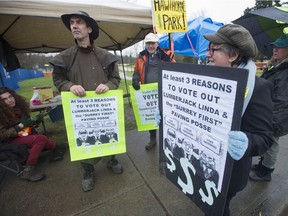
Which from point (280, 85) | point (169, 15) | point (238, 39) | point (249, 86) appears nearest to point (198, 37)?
point (169, 15)

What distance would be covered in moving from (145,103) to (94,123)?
111 cm

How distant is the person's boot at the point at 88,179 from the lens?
7.55ft

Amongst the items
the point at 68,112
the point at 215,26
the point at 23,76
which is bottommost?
the point at 23,76

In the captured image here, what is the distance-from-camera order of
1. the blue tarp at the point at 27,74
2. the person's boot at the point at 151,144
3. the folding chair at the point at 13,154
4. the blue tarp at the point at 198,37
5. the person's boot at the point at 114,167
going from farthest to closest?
1. the blue tarp at the point at 27,74
2. the blue tarp at the point at 198,37
3. the person's boot at the point at 151,144
4. the person's boot at the point at 114,167
5. the folding chair at the point at 13,154

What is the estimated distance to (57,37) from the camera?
15.1ft

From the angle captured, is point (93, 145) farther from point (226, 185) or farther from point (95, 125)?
point (226, 185)

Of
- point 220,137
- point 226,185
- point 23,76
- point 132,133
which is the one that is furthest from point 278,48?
point 23,76

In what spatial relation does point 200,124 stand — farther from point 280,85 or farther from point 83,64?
point 83,64

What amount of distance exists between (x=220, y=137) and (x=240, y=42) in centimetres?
59

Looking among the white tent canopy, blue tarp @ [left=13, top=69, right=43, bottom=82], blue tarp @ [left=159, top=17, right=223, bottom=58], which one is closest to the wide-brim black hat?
the white tent canopy

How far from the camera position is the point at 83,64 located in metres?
2.05

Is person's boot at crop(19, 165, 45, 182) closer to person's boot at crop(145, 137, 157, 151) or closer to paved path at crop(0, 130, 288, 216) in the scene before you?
paved path at crop(0, 130, 288, 216)

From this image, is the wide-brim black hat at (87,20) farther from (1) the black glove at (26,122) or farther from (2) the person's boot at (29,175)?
(2) the person's boot at (29,175)

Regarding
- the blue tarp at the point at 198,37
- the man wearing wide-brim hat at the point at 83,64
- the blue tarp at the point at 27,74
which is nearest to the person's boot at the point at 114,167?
the man wearing wide-brim hat at the point at 83,64
